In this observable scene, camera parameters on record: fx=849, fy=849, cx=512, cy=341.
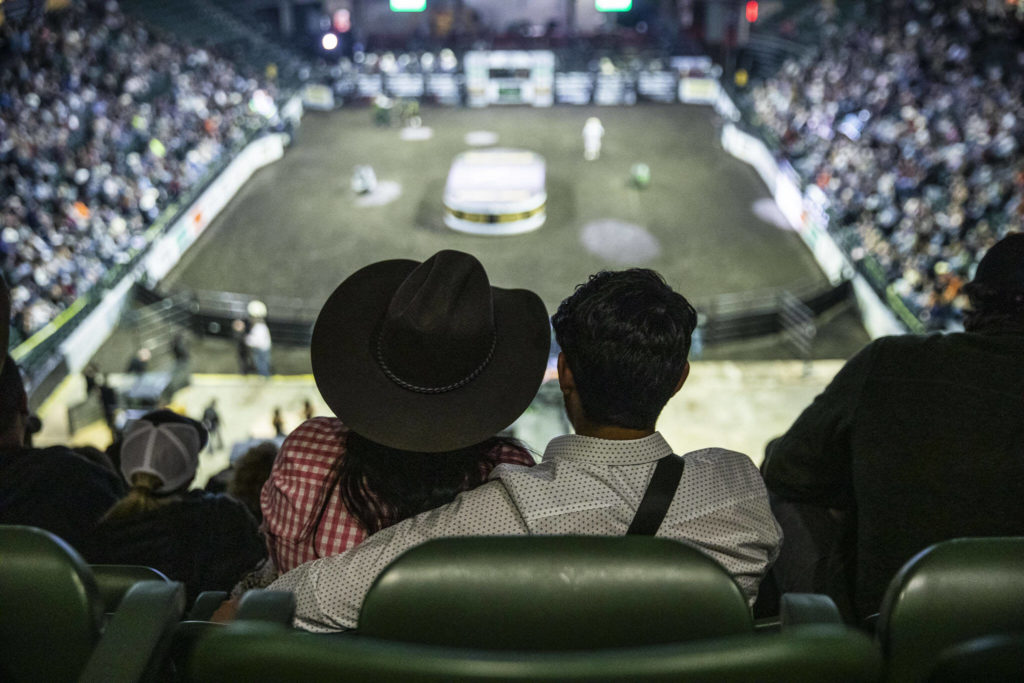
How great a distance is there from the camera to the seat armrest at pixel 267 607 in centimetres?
118

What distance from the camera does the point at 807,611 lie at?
1.18 m

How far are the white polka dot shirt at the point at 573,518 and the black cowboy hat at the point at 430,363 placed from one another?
199 millimetres

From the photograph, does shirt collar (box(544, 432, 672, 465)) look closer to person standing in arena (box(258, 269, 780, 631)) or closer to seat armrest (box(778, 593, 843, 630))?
person standing in arena (box(258, 269, 780, 631))

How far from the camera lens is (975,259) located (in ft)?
40.9

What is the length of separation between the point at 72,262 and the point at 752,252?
1233 cm

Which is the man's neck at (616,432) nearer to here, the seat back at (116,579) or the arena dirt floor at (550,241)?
the seat back at (116,579)

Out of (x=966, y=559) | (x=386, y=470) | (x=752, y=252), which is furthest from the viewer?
(x=752, y=252)

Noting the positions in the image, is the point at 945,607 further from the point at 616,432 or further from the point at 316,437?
the point at 316,437

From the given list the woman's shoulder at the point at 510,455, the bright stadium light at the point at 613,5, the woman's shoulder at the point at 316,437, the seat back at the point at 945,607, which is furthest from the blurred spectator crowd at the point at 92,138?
the bright stadium light at the point at 613,5

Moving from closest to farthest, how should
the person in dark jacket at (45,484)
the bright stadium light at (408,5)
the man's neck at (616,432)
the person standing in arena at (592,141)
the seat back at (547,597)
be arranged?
the seat back at (547,597) → the man's neck at (616,432) → the person in dark jacket at (45,484) → the person standing in arena at (592,141) → the bright stadium light at (408,5)

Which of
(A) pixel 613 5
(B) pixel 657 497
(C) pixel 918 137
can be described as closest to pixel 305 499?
(B) pixel 657 497

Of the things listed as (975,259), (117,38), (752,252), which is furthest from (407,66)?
(975,259)

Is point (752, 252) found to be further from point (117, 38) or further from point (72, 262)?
point (117, 38)

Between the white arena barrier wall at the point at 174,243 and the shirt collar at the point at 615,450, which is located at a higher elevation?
the shirt collar at the point at 615,450
